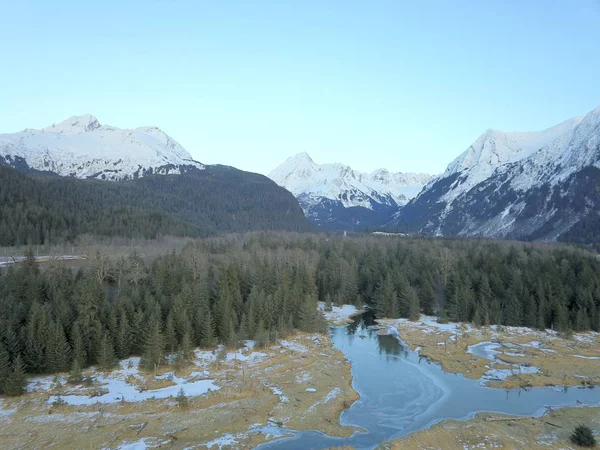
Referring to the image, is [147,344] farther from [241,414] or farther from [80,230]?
[80,230]

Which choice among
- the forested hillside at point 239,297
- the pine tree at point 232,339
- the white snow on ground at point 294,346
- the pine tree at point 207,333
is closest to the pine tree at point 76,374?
the forested hillside at point 239,297

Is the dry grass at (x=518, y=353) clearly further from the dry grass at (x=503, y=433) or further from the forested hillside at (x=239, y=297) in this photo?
the dry grass at (x=503, y=433)

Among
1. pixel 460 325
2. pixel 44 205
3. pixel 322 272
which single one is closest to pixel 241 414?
pixel 460 325

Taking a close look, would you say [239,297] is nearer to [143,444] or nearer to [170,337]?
[170,337]

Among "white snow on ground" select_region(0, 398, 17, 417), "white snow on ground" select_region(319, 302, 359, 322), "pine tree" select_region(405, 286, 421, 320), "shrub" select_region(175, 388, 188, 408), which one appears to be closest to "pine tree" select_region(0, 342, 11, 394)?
"white snow on ground" select_region(0, 398, 17, 417)

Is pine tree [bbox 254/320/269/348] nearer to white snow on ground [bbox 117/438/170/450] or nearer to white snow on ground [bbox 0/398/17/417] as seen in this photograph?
white snow on ground [bbox 117/438/170/450]
